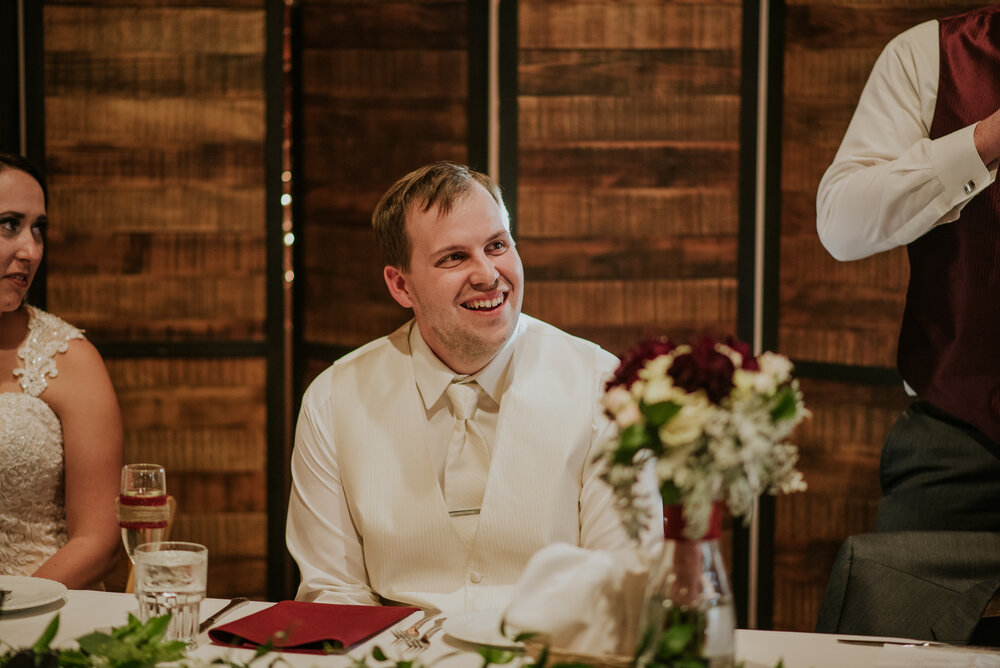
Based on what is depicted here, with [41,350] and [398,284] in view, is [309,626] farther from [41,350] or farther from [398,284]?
[41,350]

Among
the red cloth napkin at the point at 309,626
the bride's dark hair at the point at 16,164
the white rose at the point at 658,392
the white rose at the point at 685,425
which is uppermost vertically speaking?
the bride's dark hair at the point at 16,164

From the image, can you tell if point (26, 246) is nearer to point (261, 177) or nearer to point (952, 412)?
point (261, 177)

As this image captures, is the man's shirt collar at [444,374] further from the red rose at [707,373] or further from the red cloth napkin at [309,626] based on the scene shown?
the red rose at [707,373]

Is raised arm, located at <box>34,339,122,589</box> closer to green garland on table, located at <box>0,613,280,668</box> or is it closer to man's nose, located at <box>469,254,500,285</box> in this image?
man's nose, located at <box>469,254,500,285</box>

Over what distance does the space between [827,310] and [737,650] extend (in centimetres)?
215

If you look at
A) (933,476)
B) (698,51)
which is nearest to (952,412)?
(933,476)

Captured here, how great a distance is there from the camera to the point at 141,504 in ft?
6.05

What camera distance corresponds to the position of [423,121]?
144 inches

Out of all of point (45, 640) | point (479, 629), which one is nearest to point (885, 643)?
point (479, 629)

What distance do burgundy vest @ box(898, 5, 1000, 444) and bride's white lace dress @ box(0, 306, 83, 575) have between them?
205 centimetres

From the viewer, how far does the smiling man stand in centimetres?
214

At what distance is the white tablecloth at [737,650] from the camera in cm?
148

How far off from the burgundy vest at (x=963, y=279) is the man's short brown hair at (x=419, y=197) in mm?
998

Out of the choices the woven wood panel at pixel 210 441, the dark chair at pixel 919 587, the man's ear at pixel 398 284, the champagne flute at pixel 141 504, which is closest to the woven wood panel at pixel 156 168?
the woven wood panel at pixel 210 441
